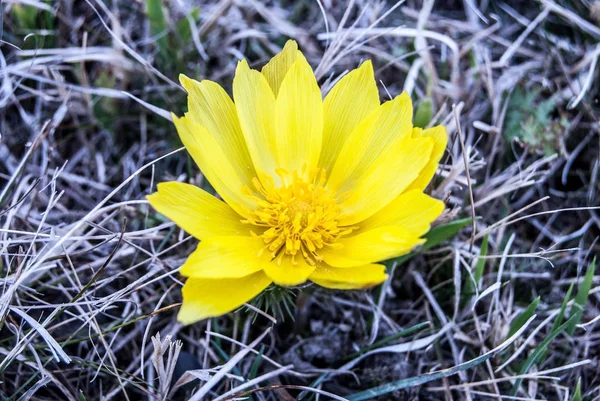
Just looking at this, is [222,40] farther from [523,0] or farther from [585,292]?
[585,292]

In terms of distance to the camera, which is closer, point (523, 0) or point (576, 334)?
point (576, 334)

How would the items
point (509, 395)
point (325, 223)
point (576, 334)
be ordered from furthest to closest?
1. point (576, 334)
2. point (509, 395)
3. point (325, 223)

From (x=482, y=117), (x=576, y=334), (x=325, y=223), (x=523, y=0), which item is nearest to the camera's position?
(x=325, y=223)

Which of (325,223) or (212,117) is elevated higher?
(212,117)

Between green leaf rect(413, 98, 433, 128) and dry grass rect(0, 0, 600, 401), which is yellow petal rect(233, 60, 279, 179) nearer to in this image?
dry grass rect(0, 0, 600, 401)

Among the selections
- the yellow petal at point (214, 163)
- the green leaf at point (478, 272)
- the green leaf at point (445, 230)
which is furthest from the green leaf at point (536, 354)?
the yellow petal at point (214, 163)

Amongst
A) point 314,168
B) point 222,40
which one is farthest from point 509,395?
point 222,40

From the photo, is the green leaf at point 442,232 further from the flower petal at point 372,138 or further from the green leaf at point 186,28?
the green leaf at point 186,28
